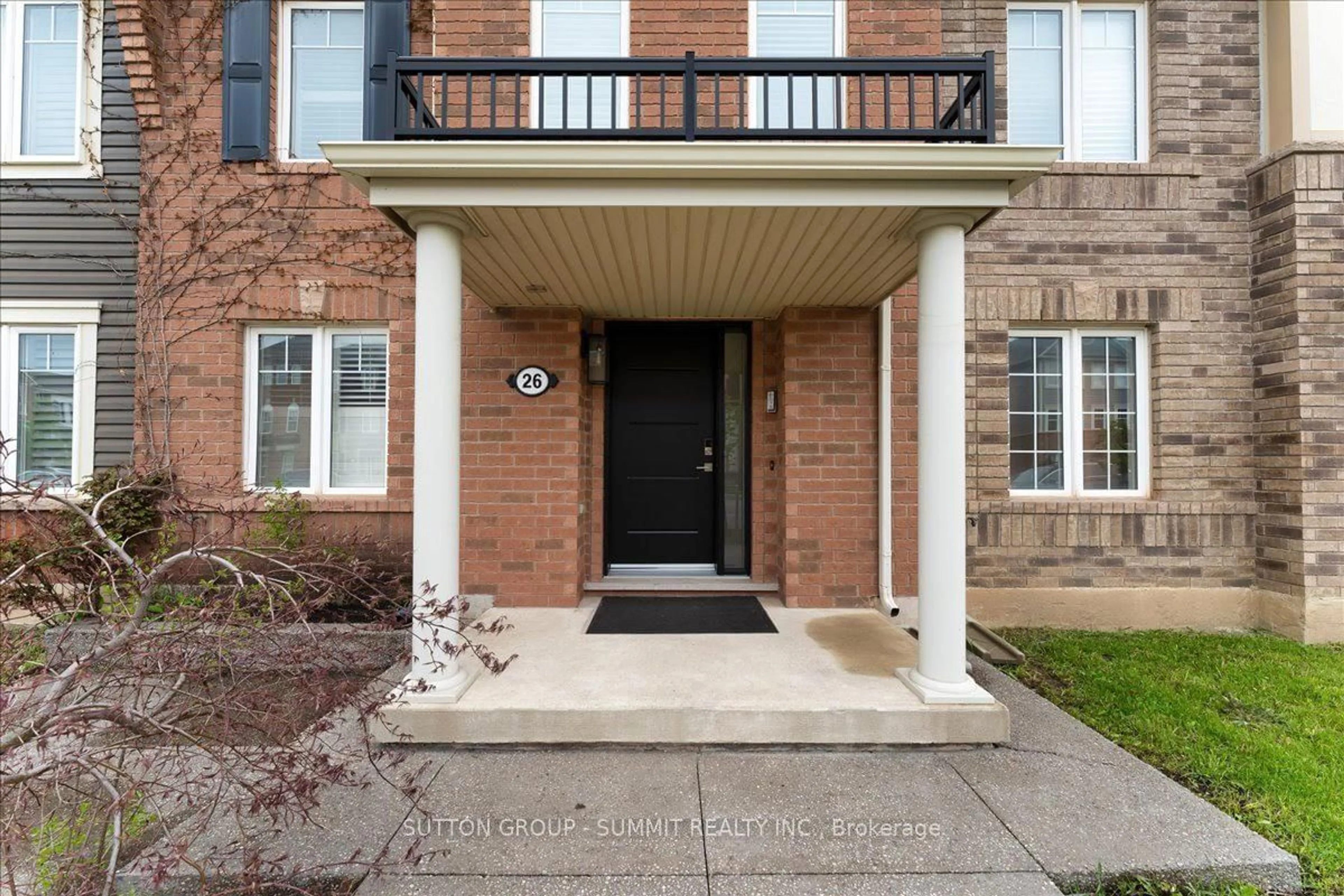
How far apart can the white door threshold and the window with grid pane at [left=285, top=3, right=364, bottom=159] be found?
13.9 ft

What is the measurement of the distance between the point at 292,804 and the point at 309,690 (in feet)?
2.39

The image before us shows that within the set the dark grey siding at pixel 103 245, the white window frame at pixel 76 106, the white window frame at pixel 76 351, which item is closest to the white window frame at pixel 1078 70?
the dark grey siding at pixel 103 245

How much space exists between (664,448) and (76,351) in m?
4.90

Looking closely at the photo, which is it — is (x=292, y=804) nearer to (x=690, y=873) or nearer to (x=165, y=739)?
(x=165, y=739)

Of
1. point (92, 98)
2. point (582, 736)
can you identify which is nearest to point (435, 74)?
point (582, 736)

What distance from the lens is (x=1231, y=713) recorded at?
3.48 m

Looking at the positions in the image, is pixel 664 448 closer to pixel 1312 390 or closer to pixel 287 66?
pixel 287 66

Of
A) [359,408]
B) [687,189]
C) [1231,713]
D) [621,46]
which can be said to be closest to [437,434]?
[687,189]

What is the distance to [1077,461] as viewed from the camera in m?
5.22

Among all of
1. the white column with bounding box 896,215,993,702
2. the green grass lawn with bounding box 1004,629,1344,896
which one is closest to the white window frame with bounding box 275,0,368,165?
the white column with bounding box 896,215,993,702

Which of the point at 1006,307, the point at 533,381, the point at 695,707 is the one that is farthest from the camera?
the point at 1006,307

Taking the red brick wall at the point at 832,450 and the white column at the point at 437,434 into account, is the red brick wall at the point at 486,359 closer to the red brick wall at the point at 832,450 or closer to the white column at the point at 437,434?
the red brick wall at the point at 832,450

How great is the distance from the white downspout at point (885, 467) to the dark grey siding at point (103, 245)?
5.92 metres

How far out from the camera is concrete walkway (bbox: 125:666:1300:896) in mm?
2156
